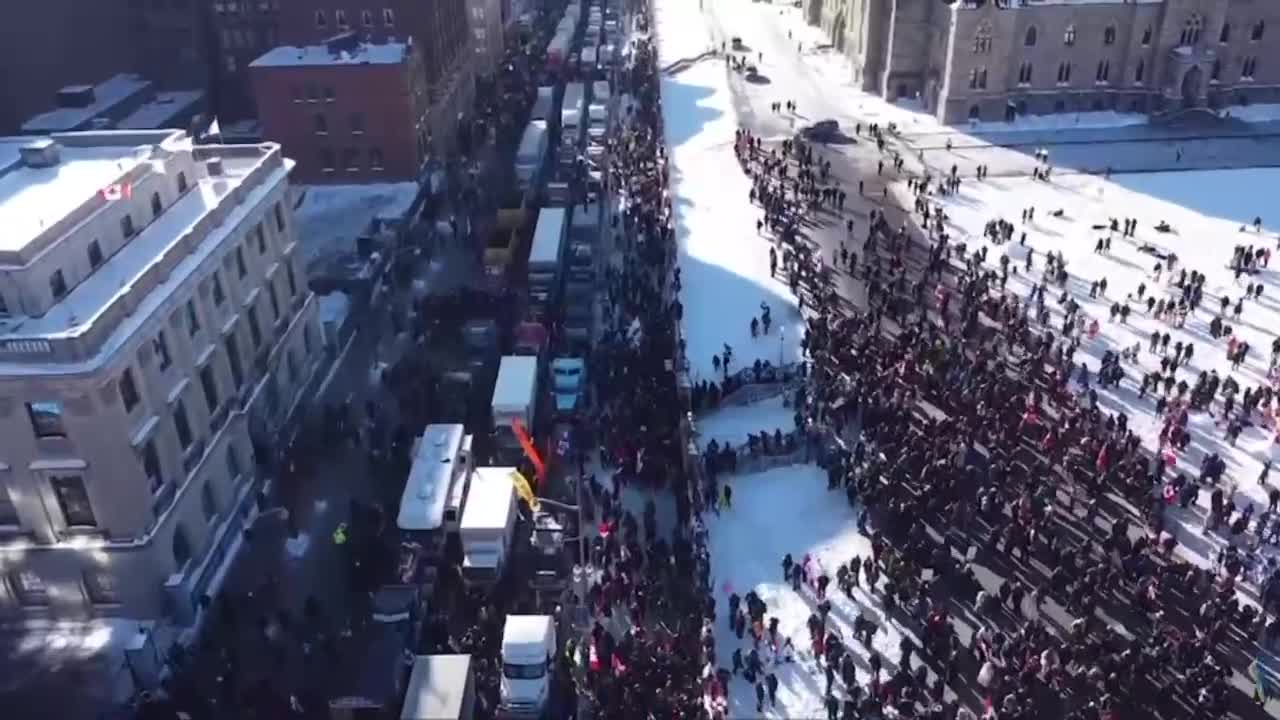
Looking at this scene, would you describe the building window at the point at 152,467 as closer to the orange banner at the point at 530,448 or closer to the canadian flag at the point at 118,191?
the canadian flag at the point at 118,191

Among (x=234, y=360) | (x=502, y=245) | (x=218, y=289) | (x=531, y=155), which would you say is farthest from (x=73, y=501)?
(x=531, y=155)

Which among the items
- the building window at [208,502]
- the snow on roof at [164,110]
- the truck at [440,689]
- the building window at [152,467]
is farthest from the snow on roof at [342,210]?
the truck at [440,689]

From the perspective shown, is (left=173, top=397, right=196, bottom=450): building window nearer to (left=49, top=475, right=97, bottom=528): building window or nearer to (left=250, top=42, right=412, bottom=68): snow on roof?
(left=49, top=475, right=97, bottom=528): building window

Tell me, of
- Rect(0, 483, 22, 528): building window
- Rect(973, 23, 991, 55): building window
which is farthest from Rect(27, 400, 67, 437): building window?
Rect(973, 23, 991, 55): building window

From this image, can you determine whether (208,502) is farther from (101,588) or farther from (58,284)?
(58,284)

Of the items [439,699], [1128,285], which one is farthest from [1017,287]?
[439,699]
